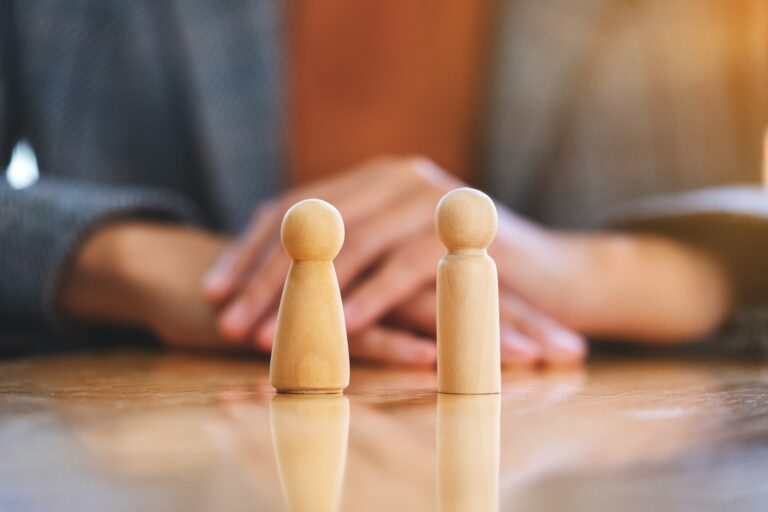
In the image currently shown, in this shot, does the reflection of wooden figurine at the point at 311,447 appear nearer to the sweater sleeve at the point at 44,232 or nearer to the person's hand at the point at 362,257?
the person's hand at the point at 362,257

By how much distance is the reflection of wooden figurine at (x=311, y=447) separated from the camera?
26 cm

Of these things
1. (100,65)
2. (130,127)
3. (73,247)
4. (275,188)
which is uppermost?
(100,65)

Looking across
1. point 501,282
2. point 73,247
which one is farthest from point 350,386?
point 73,247

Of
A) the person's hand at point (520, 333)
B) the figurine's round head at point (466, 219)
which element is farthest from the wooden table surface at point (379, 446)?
the person's hand at point (520, 333)

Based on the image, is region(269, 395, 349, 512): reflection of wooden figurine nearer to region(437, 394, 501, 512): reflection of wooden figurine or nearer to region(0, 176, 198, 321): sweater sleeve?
region(437, 394, 501, 512): reflection of wooden figurine

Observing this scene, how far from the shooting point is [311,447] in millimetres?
342

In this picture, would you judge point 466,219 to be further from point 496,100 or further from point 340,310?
point 496,100

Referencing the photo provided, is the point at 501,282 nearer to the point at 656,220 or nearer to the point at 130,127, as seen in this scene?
the point at 656,220

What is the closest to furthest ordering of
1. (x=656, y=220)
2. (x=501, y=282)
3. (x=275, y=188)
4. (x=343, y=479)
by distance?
(x=343, y=479)
(x=501, y=282)
(x=656, y=220)
(x=275, y=188)

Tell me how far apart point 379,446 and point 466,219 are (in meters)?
0.22

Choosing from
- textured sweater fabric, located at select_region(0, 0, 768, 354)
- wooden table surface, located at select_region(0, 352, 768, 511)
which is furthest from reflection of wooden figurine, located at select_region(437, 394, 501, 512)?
textured sweater fabric, located at select_region(0, 0, 768, 354)

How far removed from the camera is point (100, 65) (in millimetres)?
1527

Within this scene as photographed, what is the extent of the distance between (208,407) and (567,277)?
2.08 feet

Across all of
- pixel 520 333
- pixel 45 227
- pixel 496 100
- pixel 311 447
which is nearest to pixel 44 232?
pixel 45 227
